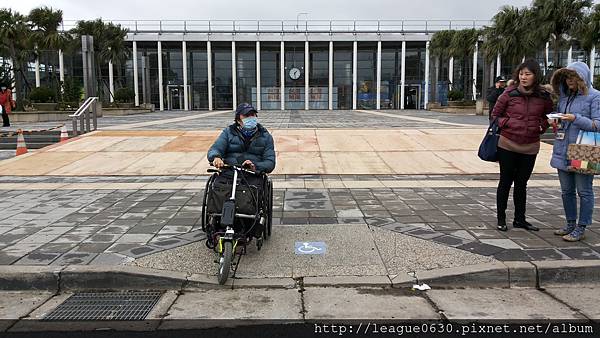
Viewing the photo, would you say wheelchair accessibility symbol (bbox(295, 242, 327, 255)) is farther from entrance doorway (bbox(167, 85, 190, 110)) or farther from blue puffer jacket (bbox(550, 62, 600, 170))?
entrance doorway (bbox(167, 85, 190, 110))

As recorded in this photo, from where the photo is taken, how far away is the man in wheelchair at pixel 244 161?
4.97 m

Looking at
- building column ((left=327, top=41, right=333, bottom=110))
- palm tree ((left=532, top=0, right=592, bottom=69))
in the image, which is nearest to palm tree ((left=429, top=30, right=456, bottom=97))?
building column ((left=327, top=41, right=333, bottom=110))

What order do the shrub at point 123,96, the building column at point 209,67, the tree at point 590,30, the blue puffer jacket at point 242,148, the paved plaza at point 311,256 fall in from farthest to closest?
1. the building column at point 209,67
2. the shrub at point 123,96
3. the tree at point 590,30
4. the blue puffer jacket at point 242,148
5. the paved plaza at point 311,256

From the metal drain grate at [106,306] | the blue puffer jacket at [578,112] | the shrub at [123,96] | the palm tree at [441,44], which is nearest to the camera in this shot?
the metal drain grate at [106,306]

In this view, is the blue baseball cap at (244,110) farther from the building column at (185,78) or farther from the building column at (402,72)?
the building column at (402,72)

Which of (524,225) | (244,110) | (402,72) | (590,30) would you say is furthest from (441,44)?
(244,110)

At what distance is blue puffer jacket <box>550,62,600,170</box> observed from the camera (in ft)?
17.2

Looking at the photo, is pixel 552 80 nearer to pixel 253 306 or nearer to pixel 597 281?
pixel 597 281

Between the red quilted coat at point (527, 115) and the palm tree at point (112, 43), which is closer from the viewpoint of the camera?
the red quilted coat at point (527, 115)

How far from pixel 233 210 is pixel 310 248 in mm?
1168

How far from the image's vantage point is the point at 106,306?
4254 mm

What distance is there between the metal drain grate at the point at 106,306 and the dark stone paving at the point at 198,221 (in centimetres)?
56

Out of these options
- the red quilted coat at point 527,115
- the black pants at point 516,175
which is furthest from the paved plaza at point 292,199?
the red quilted coat at point 527,115

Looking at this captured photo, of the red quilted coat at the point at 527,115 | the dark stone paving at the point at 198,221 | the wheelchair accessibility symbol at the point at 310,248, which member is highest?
the red quilted coat at the point at 527,115
